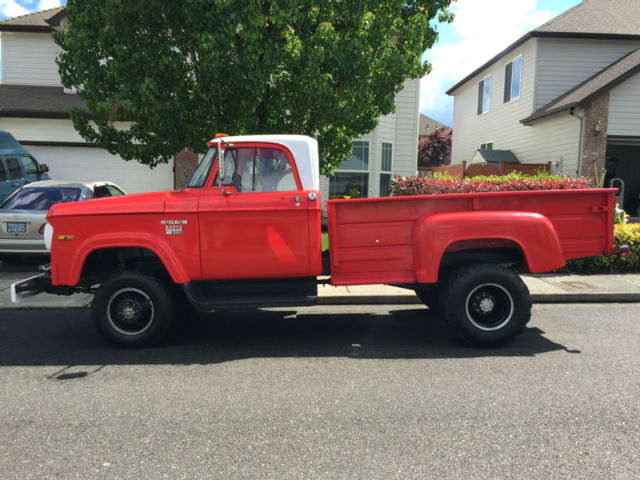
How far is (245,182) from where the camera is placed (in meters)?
5.34

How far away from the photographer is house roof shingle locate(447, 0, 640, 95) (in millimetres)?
17391

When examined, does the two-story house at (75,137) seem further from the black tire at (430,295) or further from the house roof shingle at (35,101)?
the black tire at (430,295)

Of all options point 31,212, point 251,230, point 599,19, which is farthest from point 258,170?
point 599,19

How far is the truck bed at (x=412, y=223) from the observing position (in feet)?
17.1

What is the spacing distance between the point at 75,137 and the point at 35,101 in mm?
2042

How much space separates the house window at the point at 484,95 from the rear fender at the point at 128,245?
20.7m

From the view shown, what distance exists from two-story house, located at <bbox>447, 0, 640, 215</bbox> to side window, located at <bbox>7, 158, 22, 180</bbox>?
51.7 feet

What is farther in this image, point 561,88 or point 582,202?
point 561,88

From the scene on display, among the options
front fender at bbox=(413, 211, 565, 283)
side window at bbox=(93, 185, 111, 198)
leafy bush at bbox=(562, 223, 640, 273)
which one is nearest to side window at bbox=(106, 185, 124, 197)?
side window at bbox=(93, 185, 111, 198)

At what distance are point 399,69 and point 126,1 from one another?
468 cm

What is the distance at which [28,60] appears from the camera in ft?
56.0

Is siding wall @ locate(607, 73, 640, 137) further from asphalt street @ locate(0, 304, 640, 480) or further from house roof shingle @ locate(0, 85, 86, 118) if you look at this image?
house roof shingle @ locate(0, 85, 86, 118)

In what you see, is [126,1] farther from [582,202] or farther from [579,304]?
[579,304]

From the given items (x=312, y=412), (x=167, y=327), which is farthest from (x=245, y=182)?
(x=312, y=412)
